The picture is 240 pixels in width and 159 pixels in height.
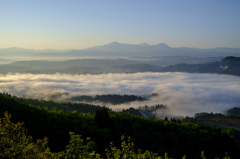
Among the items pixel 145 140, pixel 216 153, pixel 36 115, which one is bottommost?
pixel 216 153

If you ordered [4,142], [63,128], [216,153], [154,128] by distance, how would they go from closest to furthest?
[4,142]
[63,128]
[216,153]
[154,128]

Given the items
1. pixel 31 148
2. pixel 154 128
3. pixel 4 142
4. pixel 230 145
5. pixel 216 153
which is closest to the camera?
pixel 4 142

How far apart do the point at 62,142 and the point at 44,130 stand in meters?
9.52

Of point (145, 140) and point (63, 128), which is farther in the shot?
point (145, 140)

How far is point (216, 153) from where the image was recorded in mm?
106375

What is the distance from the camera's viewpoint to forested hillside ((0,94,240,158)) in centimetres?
8244

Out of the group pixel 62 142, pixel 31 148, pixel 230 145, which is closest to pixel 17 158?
pixel 31 148

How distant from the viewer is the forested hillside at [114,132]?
8244 cm

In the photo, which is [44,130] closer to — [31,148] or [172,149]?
[172,149]

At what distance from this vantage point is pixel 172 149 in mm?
102250

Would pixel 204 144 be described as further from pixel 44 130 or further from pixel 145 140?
pixel 44 130

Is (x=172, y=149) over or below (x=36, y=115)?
below

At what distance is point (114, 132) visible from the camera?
95.8 m

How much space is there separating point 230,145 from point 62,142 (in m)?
84.0
